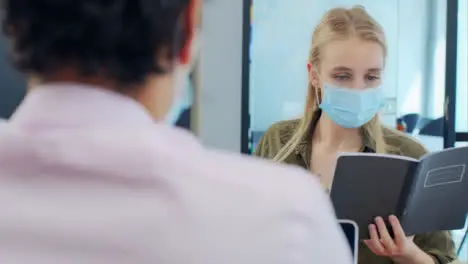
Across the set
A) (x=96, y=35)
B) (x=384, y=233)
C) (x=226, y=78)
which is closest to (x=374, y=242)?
(x=384, y=233)

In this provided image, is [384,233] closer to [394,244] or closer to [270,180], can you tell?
[394,244]

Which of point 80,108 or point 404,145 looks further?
point 404,145

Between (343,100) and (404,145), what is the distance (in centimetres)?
23

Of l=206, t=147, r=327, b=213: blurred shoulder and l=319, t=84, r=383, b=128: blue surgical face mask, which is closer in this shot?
l=206, t=147, r=327, b=213: blurred shoulder

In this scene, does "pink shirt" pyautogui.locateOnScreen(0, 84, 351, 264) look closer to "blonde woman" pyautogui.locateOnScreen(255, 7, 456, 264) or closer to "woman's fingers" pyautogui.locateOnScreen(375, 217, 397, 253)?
"woman's fingers" pyautogui.locateOnScreen(375, 217, 397, 253)

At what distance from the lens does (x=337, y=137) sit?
1966 millimetres

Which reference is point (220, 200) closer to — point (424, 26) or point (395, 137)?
Result: point (395, 137)

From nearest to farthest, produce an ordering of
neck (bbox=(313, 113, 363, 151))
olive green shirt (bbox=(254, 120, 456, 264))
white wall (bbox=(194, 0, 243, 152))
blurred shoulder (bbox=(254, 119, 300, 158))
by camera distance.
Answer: olive green shirt (bbox=(254, 120, 456, 264)), neck (bbox=(313, 113, 363, 151)), blurred shoulder (bbox=(254, 119, 300, 158)), white wall (bbox=(194, 0, 243, 152))

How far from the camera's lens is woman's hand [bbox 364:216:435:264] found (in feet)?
4.96

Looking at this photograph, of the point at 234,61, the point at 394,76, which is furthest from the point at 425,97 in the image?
the point at 234,61

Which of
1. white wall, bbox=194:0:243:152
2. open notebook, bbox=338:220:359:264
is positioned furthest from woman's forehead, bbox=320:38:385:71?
white wall, bbox=194:0:243:152

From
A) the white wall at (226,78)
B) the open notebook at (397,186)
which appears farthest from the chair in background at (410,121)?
the open notebook at (397,186)

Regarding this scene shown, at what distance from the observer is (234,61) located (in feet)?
12.4

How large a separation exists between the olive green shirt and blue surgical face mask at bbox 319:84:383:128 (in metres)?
0.08
